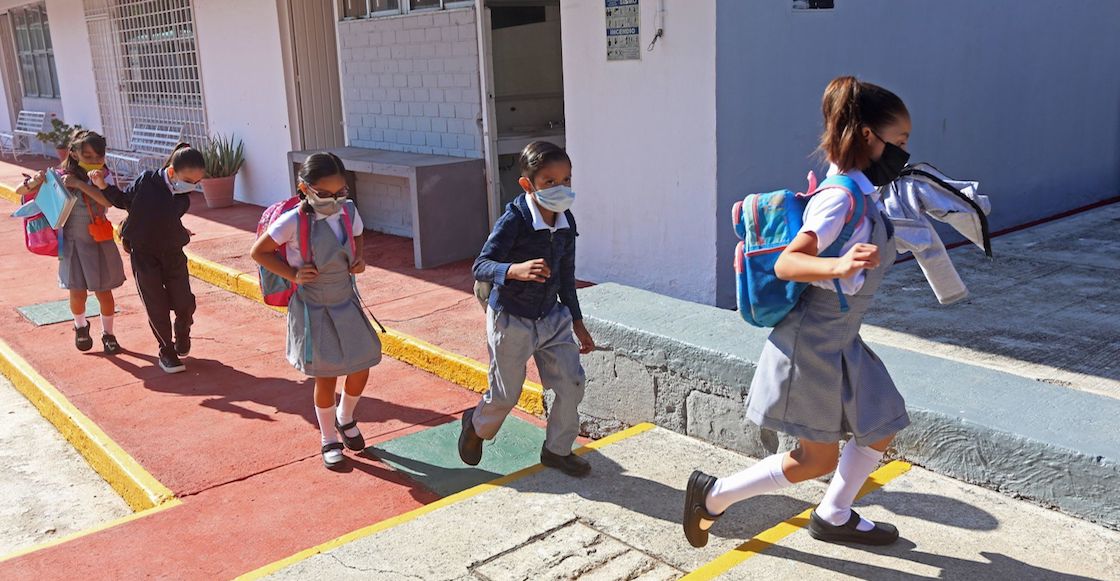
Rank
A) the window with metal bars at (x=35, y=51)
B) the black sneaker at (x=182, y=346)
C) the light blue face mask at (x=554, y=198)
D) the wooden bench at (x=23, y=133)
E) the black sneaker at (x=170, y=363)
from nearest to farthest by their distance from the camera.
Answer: the light blue face mask at (x=554, y=198) → the black sneaker at (x=170, y=363) → the black sneaker at (x=182, y=346) → the window with metal bars at (x=35, y=51) → the wooden bench at (x=23, y=133)

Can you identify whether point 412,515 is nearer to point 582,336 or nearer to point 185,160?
point 582,336

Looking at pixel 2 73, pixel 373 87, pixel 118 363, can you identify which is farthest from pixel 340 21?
pixel 2 73

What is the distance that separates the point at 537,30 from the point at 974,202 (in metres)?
6.90

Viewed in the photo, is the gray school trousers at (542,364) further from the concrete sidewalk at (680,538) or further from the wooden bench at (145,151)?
the wooden bench at (145,151)

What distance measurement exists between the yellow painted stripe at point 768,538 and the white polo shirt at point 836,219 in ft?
2.97

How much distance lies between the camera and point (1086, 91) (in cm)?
990

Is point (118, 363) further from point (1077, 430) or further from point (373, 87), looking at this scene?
point (1077, 430)

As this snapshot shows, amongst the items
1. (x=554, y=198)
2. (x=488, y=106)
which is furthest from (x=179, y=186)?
(x=488, y=106)

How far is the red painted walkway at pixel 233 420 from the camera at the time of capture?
4.02m

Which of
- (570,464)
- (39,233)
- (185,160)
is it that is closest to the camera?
(570,464)

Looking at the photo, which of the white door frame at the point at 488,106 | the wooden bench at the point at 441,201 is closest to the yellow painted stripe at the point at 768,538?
the wooden bench at the point at 441,201

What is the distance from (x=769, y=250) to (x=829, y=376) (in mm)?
425

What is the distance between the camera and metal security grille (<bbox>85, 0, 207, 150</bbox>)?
13.8 meters

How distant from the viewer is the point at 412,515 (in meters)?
3.74
